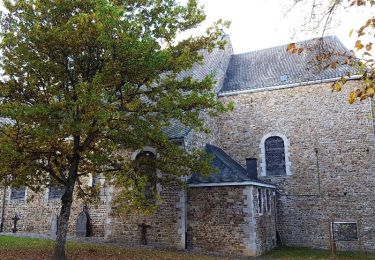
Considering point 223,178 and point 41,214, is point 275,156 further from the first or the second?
point 41,214

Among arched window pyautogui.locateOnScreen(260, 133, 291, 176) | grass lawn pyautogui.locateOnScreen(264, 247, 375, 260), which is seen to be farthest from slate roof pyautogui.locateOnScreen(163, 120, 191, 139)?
grass lawn pyautogui.locateOnScreen(264, 247, 375, 260)

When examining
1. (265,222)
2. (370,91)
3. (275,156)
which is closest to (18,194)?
(265,222)

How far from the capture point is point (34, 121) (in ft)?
27.5

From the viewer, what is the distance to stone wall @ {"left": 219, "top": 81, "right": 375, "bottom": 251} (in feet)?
47.7

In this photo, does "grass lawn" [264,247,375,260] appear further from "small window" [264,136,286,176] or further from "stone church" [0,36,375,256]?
"small window" [264,136,286,176]

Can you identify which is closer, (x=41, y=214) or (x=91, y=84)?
(x=91, y=84)

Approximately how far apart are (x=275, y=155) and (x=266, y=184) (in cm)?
264

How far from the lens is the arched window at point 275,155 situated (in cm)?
1616

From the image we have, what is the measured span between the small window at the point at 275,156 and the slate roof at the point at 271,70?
9.14 ft

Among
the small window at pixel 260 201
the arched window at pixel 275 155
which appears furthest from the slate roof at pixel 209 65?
the small window at pixel 260 201

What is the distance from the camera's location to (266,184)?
1427 centimetres

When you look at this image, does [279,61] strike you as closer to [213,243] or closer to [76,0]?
[213,243]

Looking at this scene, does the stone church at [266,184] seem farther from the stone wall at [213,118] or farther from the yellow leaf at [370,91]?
the yellow leaf at [370,91]

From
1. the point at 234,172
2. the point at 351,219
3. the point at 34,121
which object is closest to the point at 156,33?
the point at 34,121
